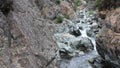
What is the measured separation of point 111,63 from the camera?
875 inches

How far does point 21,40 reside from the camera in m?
13.1

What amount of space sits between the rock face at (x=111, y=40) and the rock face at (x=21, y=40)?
6.88 m

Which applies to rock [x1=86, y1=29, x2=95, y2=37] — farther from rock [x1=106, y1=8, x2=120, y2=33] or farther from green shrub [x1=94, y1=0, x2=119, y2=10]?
rock [x1=106, y1=8, x2=120, y2=33]

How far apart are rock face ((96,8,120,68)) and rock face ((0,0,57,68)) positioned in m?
6.88

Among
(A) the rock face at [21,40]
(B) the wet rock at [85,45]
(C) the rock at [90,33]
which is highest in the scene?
(A) the rock face at [21,40]

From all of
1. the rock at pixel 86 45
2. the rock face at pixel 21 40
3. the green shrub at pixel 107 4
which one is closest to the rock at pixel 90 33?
the rock at pixel 86 45

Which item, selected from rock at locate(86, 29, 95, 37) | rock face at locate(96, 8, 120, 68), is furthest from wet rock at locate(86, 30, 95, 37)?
rock face at locate(96, 8, 120, 68)

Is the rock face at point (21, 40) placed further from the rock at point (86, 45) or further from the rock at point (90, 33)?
the rock at point (90, 33)

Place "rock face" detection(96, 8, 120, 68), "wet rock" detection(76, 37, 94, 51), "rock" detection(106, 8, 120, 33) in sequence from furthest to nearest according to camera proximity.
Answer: "wet rock" detection(76, 37, 94, 51) → "rock" detection(106, 8, 120, 33) → "rock face" detection(96, 8, 120, 68)

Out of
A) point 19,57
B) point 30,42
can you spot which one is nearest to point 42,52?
point 30,42

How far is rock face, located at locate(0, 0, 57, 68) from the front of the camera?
12.1m

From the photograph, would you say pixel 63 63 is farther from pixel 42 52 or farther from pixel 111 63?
pixel 42 52

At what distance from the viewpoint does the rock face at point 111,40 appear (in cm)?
2058

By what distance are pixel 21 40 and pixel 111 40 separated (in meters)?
10.7
